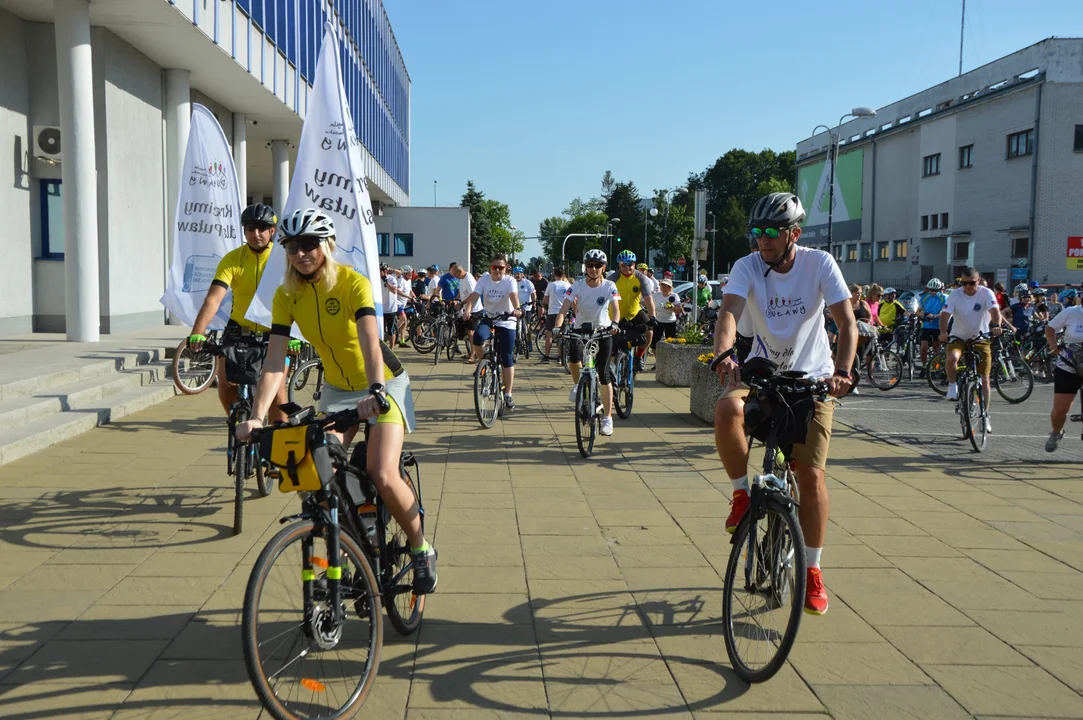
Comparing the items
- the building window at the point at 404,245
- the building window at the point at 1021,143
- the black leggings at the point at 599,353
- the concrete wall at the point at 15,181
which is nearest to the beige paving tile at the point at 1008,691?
the black leggings at the point at 599,353

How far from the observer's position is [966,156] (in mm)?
51062

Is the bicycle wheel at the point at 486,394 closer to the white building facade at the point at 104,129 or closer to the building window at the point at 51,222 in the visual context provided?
the white building facade at the point at 104,129

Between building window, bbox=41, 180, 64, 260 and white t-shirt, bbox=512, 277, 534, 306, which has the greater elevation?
building window, bbox=41, 180, 64, 260

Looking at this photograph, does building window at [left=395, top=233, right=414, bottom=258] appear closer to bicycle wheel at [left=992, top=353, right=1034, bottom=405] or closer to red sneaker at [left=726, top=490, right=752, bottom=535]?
bicycle wheel at [left=992, top=353, right=1034, bottom=405]

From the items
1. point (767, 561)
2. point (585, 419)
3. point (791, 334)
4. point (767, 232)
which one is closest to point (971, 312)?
point (585, 419)

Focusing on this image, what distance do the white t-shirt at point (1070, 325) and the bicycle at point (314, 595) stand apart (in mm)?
7823

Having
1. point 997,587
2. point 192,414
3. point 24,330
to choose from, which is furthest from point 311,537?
point 24,330

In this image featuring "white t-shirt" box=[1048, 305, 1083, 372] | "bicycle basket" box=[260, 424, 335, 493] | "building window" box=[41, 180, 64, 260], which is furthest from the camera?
"building window" box=[41, 180, 64, 260]

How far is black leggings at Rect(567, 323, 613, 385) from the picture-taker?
9750 millimetres

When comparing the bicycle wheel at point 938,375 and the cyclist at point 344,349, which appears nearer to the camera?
the cyclist at point 344,349

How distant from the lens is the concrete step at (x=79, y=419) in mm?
8016

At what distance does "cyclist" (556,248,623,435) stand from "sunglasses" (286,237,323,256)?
5881 mm

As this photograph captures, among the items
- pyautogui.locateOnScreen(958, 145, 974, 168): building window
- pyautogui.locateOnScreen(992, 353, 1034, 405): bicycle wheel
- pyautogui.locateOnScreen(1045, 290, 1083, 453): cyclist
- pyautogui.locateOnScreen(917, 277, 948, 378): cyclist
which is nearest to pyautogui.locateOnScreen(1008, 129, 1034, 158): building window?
pyautogui.locateOnScreen(958, 145, 974, 168): building window

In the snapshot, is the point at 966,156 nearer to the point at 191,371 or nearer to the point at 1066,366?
the point at 1066,366
